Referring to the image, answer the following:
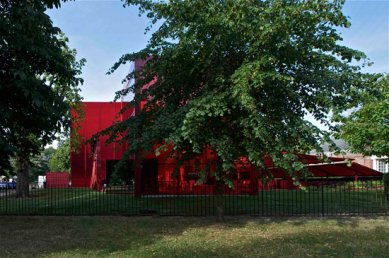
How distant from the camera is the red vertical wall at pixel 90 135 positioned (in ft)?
102

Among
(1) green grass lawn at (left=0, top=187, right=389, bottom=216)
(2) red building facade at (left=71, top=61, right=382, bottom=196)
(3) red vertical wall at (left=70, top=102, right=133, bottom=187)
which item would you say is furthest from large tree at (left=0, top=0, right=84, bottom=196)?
(3) red vertical wall at (left=70, top=102, right=133, bottom=187)

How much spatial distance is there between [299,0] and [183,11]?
9.25 feet

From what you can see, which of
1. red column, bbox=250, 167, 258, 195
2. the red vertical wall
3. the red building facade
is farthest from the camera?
the red vertical wall

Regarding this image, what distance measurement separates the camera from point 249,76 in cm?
892

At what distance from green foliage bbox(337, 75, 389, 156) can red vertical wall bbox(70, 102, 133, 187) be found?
17.5 meters

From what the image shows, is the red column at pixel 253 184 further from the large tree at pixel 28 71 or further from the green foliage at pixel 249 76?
the large tree at pixel 28 71

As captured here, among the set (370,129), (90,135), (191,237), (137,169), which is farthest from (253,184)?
(90,135)

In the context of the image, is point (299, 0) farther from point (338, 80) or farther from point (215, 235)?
point (215, 235)

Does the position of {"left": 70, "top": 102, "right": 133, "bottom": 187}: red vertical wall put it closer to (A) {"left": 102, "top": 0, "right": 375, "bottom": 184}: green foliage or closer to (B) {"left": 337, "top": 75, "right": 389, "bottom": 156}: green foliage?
(B) {"left": 337, "top": 75, "right": 389, "bottom": 156}: green foliage

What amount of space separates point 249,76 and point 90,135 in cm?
2533

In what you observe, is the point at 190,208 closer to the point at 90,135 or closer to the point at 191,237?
the point at 191,237

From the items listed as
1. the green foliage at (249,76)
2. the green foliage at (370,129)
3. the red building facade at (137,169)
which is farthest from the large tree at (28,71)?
the green foliage at (370,129)

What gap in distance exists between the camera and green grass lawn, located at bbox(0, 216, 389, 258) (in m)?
8.23

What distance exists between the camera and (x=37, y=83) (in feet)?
32.6
